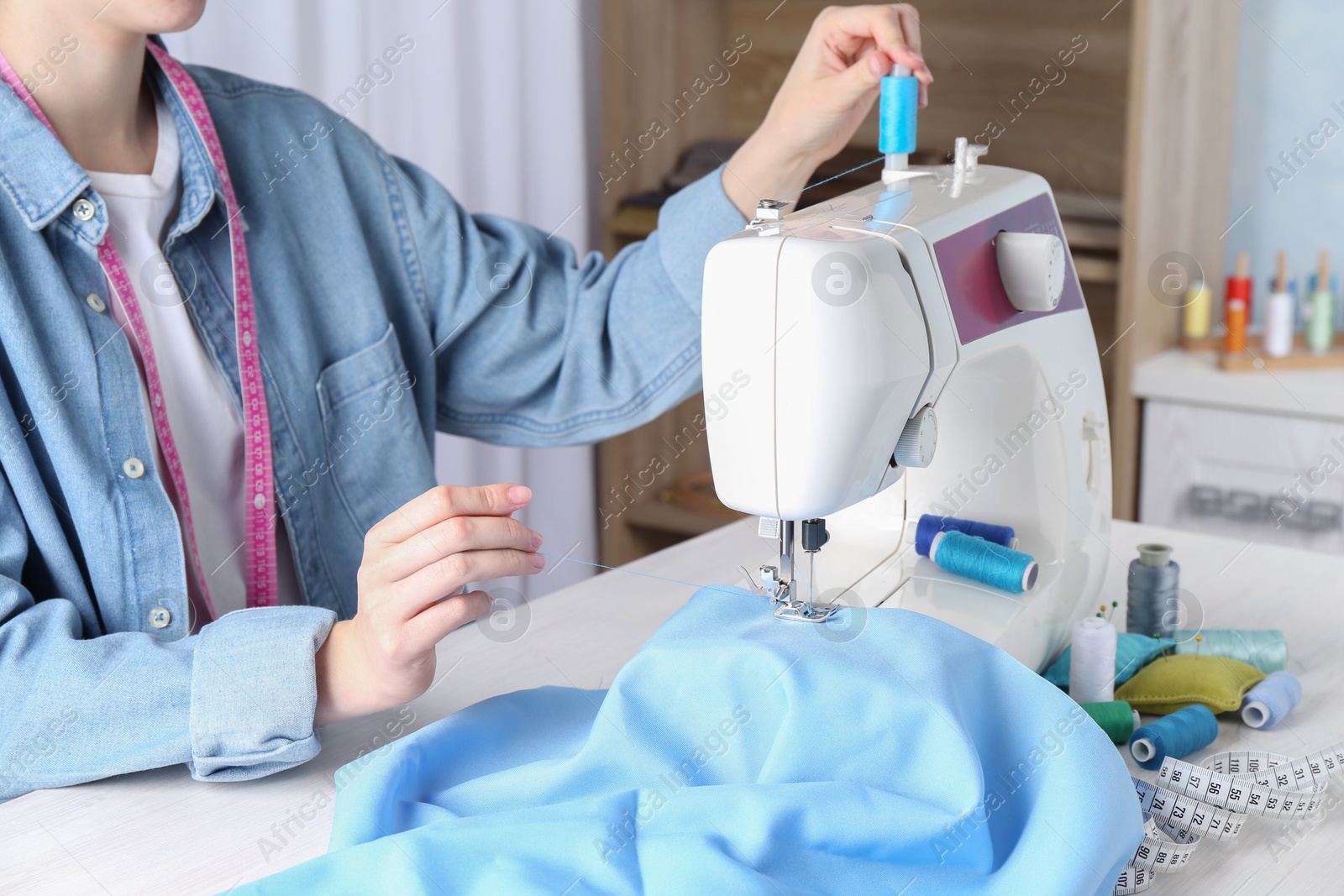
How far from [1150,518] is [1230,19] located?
821 mm

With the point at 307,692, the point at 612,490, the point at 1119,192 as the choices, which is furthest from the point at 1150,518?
the point at 307,692

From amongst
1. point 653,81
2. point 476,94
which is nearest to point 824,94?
point 476,94

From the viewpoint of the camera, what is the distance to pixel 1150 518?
1964 millimetres

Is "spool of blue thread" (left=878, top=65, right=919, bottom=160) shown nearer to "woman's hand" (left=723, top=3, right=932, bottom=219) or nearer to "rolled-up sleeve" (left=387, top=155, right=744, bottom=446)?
"woman's hand" (left=723, top=3, right=932, bottom=219)

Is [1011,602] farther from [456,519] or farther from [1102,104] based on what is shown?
[1102,104]

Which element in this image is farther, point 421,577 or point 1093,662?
point 1093,662

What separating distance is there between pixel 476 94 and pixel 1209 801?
1675 millimetres

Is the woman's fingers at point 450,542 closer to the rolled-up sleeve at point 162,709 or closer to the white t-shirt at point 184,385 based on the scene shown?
the rolled-up sleeve at point 162,709

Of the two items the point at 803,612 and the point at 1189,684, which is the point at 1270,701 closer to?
the point at 1189,684

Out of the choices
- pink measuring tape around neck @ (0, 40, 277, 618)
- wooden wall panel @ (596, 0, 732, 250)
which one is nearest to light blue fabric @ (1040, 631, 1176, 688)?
pink measuring tape around neck @ (0, 40, 277, 618)

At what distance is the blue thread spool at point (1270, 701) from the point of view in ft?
2.86

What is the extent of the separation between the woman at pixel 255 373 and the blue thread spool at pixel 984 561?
1.07 ft

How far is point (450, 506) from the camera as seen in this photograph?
2.51ft

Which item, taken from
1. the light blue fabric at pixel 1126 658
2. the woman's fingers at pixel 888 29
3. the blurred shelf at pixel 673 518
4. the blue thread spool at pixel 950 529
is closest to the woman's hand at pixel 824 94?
the woman's fingers at pixel 888 29
